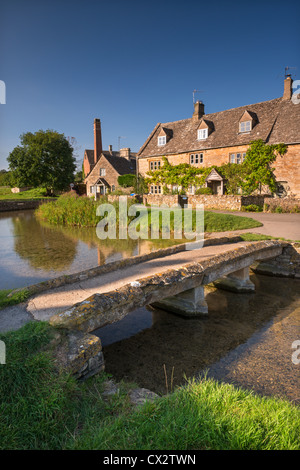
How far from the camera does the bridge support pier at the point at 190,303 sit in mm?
7906

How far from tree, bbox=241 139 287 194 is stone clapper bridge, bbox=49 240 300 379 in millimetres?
15885

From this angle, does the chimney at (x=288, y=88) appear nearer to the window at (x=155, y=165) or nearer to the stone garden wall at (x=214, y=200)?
the stone garden wall at (x=214, y=200)

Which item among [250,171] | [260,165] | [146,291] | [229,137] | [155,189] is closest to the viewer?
[146,291]

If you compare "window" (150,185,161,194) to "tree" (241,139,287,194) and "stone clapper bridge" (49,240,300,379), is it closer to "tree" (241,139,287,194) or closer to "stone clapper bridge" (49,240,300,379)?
"tree" (241,139,287,194)

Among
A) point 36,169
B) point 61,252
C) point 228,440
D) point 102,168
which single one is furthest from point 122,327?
point 36,169

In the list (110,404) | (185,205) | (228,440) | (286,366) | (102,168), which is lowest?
(286,366)

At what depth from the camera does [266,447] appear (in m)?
2.67

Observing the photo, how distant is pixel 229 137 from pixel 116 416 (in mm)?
28858

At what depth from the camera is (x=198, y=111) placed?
108 feet

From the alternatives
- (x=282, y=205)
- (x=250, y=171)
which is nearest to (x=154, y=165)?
(x=250, y=171)

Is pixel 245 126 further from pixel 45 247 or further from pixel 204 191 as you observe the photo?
pixel 45 247

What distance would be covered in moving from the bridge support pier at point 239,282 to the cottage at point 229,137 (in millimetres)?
17876

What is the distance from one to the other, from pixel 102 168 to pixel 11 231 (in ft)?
79.4

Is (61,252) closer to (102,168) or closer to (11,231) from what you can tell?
(11,231)
